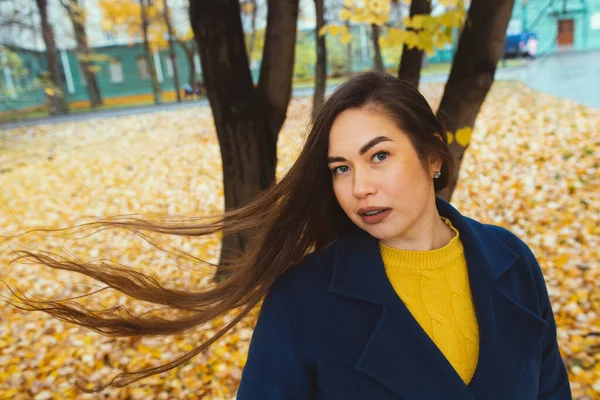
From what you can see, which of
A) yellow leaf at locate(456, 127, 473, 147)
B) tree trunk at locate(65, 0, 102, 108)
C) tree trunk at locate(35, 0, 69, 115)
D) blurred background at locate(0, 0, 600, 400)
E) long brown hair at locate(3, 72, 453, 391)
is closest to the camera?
long brown hair at locate(3, 72, 453, 391)

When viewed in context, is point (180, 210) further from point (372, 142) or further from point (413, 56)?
point (372, 142)

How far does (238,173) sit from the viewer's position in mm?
4285

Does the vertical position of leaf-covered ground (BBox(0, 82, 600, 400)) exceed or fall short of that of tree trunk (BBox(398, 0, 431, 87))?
it falls short

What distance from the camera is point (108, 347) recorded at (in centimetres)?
435

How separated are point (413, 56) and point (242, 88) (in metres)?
1.52

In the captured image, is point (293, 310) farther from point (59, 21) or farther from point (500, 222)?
point (59, 21)

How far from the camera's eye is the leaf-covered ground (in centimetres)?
392

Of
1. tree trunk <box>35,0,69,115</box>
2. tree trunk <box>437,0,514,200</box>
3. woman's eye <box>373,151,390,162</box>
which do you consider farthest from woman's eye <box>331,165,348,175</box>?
tree trunk <box>35,0,69,115</box>

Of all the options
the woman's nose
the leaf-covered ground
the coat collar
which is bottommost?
the leaf-covered ground

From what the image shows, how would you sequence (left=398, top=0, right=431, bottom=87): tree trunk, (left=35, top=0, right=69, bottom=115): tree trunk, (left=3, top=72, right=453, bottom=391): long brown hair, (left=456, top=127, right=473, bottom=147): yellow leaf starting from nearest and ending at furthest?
(left=3, top=72, right=453, bottom=391): long brown hair → (left=456, top=127, right=473, bottom=147): yellow leaf → (left=398, top=0, right=431, bottom=87): tree trunk → (left=35, top=0, right=69, bottom=115): tree trunk

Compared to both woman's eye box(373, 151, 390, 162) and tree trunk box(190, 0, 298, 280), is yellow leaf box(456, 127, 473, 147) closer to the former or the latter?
tree trunk box(190, 0, 298, 280)

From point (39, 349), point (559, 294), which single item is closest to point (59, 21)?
point (39, 349)

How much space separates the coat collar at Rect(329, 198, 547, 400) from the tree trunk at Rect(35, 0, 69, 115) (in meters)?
20.2

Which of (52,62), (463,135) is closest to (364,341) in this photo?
(463,135)
